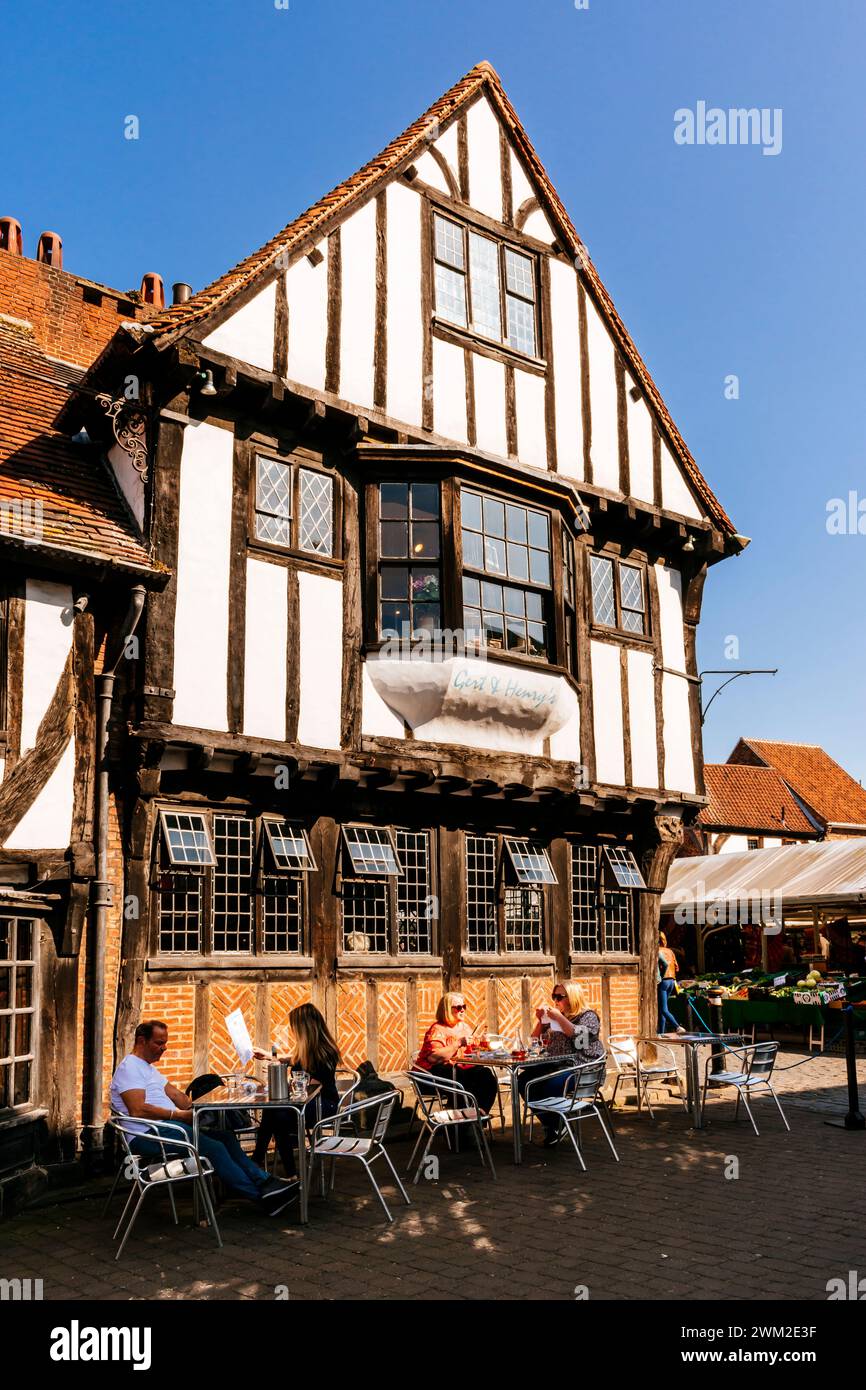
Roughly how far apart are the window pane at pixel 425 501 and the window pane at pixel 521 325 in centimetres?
250

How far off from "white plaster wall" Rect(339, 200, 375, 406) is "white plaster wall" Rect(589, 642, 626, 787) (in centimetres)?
412

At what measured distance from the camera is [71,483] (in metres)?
10.4

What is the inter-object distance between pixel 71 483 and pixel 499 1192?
277 inches

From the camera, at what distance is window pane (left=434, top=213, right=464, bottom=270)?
12641 millimetres

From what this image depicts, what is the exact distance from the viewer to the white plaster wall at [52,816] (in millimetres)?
8906

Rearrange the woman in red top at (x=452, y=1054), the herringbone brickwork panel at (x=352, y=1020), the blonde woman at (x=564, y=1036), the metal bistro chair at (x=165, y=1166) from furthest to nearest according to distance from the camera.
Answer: the herringbone brickwork panel at (x=352, y=1020) → the blonde woman at (x=564, y=1036) → the woman in red top at (x=452, y=1054) → the metal bistro chair at (x=165, y=1166)

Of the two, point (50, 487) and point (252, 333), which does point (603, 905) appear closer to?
point (252, 333)

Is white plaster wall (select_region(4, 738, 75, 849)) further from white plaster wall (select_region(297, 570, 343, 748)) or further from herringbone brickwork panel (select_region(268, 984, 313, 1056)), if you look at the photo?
herringbone brickwork panel (select_region(268, 984, 313, 1056))

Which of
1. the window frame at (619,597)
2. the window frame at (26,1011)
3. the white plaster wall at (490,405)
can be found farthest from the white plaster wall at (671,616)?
the window frame at (26,1011)

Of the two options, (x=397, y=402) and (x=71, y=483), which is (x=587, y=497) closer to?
(x=397, y=402)

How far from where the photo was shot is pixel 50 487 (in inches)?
395

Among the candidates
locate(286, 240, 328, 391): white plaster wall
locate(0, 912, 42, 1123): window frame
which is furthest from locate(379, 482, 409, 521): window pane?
locate(0, 912, 42, 1123): window frame

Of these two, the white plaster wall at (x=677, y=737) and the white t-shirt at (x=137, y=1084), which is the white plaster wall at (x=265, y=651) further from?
the white plaster wall at (x=677, y=737)
